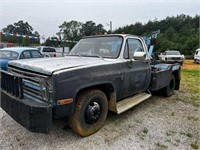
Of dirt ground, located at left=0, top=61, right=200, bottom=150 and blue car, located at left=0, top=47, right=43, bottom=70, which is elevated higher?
blue car, located at left=0, top=47, right=43, bottom=70

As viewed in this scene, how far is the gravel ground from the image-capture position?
Answer: 2.79 m

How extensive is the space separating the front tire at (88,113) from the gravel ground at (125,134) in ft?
0.53

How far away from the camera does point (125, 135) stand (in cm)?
313

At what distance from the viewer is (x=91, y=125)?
310 centimetres

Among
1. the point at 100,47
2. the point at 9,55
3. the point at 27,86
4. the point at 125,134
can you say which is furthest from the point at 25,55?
the point at 125,134

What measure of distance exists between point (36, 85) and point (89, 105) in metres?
0.98

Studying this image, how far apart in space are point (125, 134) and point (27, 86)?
199 centimetres

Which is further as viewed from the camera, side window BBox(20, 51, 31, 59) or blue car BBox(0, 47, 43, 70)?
side window BBox(20, 51, 31, 59)

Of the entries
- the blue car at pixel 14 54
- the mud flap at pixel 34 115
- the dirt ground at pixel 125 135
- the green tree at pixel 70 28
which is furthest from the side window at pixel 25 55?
the green tree at pixel 70 28

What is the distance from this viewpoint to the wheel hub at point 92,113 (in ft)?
9.82

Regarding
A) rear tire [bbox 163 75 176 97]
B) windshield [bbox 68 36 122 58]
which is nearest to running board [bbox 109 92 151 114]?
windshield [bbox 68 36 122 58]

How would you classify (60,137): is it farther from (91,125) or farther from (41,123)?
(41,123)

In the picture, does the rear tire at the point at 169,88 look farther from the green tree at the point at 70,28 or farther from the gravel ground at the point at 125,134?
the green tree at the point at 70,28

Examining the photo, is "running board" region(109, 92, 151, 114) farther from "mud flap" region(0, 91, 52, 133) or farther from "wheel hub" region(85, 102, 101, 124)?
"mud flap" region(0, 91, 52, 133)
